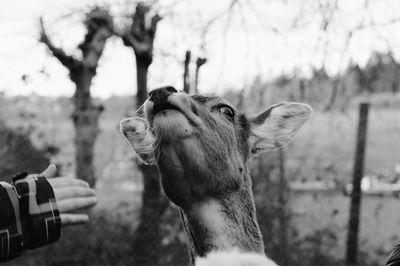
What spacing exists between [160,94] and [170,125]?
117mm

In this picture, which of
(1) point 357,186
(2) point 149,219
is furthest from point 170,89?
(1) point 357,186

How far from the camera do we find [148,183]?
208 inches

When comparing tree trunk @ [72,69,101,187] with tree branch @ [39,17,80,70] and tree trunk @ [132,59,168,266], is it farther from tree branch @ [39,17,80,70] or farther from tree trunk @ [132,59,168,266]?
tree trunk @ [132,59,168,266]

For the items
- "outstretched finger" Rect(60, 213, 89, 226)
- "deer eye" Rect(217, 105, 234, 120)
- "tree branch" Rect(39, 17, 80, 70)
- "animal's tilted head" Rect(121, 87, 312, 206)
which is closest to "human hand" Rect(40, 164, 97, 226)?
"outstretched finger" Rect(60, 213, 89, 226)

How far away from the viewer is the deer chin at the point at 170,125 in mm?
1934

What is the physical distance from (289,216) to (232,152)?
3443 millimetres

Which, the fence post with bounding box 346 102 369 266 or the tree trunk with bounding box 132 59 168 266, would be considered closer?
the tree trunk with bounding box 132 59 168 266

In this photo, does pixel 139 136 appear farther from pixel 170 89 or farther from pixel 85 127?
pixel 85 127

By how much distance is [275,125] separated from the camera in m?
2.69

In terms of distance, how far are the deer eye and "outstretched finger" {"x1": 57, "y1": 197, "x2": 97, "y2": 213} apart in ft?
2.19

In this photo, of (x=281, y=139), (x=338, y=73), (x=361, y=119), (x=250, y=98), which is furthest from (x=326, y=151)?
(x=281, y=139)

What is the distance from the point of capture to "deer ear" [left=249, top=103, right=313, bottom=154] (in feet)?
8.66

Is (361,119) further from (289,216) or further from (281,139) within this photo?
(281,139)

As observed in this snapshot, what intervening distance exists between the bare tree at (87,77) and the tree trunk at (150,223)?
604 millimetres
